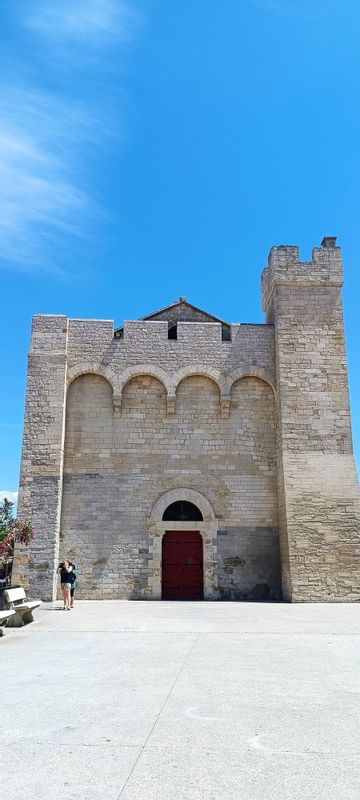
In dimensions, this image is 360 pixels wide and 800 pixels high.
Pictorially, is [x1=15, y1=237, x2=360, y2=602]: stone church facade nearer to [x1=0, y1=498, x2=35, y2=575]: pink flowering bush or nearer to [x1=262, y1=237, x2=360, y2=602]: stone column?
[x1=262, y1=237, x2=360, y2=602]: stone column

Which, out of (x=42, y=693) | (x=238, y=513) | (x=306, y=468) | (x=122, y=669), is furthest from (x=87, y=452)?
(x=42, y=693)

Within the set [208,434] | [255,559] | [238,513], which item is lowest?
[255,559]

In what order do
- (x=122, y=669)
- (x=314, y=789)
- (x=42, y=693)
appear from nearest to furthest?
1. (x=314, y=789)
2. (x=42, y=693)
3. (x=122, y=669)

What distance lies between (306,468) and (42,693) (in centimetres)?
1090

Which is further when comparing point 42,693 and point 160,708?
point 42,693

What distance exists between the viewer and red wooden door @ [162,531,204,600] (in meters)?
15.0

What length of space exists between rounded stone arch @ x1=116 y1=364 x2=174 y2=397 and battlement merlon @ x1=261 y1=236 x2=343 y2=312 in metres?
3.78

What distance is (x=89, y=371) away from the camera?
15906mm

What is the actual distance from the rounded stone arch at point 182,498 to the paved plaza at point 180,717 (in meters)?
6.54

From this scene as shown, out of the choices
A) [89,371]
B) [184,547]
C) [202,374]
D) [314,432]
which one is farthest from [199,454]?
Answer: [89,371]

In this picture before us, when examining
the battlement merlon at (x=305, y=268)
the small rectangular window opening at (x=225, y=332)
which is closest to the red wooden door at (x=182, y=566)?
the small rectangular window opening at (x=225, y=332)

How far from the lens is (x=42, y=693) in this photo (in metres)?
4.86

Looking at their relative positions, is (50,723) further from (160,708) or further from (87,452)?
(87,452)

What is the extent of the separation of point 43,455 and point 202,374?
4.57 metres
